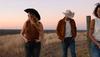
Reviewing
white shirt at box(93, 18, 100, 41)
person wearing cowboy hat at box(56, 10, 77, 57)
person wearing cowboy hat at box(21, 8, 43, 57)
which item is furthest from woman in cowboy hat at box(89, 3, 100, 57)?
person wearing cowboy hat at box(56, 10, 77, 57)

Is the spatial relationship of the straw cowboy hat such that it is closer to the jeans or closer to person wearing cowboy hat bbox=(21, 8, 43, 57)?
person wearing cowboy hat bbox=(21, 8, 43, 57)

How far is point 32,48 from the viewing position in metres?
10.6

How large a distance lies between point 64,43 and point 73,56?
1.77 ft

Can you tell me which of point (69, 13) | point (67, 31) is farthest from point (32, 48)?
point (69, 13)

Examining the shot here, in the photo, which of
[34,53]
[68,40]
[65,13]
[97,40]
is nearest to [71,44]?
[68,40]

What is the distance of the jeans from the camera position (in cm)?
1052

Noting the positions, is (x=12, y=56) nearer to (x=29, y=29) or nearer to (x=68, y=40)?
(x=68, y=40)

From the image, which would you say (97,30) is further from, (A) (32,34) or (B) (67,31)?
(B) (67,31)

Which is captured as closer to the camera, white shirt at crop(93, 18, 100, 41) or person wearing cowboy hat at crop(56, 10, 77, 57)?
white shirt at crop(93, 18, 100, 41)

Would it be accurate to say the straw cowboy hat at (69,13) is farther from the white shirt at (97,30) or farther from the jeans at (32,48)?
the white shirt at (97,30)

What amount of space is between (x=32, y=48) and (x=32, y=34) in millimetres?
367

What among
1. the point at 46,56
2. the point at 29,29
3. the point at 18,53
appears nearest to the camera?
the point at 29,29

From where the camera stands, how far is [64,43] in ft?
41.5

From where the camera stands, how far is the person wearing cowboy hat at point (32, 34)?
10508mm
